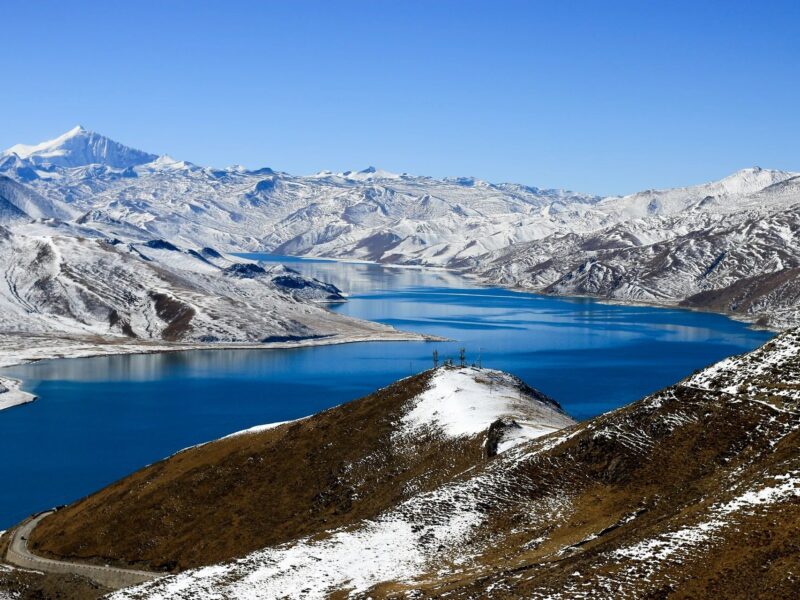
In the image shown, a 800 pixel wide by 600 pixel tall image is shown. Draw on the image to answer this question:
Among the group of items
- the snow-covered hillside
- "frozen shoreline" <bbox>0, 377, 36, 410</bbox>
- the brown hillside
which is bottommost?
"frozen shoreline" <bbox>0, 377, 36, 410</bbox>

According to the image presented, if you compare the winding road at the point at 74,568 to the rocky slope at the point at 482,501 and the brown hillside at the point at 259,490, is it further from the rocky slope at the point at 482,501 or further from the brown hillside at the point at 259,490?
the rocky slope at the point at 482,501

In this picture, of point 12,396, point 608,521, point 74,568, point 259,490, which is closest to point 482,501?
point 608,521

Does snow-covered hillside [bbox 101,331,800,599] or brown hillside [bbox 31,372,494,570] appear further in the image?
brown hillside [bbox 31,372,494,570]

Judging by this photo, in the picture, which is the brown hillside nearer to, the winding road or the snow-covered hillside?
the winding road

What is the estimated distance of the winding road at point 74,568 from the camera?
72000mm

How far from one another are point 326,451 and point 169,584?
31.9 meters

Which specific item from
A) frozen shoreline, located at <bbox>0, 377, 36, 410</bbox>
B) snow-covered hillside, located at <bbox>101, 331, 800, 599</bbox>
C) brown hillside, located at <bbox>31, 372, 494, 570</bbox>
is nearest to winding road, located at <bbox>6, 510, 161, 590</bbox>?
brown hillside, located at <bbox>31, 372, 494, 570</bbox>

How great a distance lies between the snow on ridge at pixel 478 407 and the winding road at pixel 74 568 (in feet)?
81.4

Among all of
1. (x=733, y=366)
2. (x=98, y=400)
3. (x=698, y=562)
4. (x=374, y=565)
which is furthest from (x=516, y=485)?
(x=98, y=400)

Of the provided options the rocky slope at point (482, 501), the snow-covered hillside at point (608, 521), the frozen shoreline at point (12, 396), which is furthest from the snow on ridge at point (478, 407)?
the frozen shoreline at point (12, 396)

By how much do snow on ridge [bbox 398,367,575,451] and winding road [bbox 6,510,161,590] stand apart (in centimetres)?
2481

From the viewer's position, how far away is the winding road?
236ft

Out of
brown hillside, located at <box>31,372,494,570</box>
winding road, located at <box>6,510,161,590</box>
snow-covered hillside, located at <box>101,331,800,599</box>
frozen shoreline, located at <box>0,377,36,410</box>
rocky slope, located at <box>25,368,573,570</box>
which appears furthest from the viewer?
frozen shoreline, located at <box>0,377,36,410</box>

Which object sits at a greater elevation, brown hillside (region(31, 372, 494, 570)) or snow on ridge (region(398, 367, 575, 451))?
snow on ridge (region(398, 367, 575, 451))
